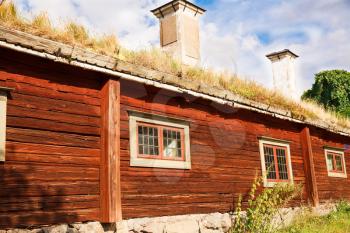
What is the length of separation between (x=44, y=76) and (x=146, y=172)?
273cm

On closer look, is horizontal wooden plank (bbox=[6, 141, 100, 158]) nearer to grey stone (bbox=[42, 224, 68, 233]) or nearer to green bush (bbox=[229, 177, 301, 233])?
grey stone (bbox=[42, 224, 68, 233])

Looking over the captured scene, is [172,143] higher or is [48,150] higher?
[172,143]

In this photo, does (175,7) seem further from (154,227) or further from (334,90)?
(334,90)

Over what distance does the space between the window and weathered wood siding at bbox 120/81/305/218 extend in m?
4.10

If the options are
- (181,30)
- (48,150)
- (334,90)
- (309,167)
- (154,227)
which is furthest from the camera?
(334,90)

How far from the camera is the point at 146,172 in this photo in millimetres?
7945

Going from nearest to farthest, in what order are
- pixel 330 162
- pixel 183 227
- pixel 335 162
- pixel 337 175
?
1. pixel 183 227
2. pixel 337 175
3. pixel 330 162
4. pixel 335 162

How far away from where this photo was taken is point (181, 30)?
41.5 feet

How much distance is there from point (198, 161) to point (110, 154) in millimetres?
2701

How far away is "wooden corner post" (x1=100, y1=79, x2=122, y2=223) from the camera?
6.89m

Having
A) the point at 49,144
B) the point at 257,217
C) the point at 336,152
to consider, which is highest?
the point at 336,152

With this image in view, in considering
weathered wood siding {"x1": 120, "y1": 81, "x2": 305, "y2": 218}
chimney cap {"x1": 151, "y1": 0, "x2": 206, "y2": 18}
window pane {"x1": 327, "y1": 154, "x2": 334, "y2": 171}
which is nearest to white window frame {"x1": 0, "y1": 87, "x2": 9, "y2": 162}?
weathered wood siding {"x1": 120, "y1": 81, "x2": 305, "y2": 218}

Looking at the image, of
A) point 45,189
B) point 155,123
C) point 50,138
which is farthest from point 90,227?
point 155,123

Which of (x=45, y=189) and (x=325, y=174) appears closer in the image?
(x=45, y=189)
